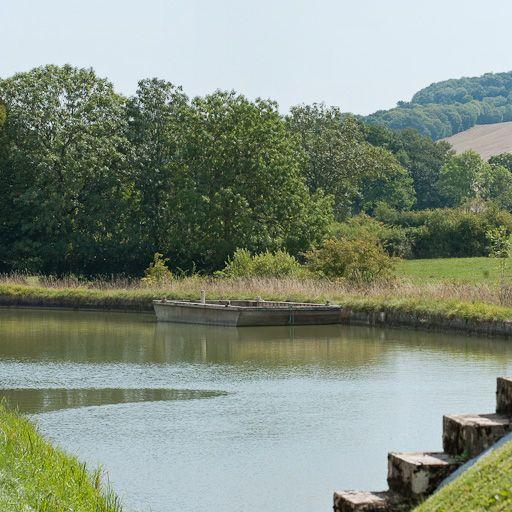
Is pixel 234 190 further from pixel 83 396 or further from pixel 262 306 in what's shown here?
pixel 83 396

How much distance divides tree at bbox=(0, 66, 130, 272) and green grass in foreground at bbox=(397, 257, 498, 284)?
44.4 feet

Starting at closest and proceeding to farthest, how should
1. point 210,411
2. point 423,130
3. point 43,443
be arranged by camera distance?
point 43,443, point 210,411, point 423,130

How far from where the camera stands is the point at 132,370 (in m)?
23.2

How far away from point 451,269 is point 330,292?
15013 mm

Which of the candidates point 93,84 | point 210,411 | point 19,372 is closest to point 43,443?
point 210,411

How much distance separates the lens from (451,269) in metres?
50.1

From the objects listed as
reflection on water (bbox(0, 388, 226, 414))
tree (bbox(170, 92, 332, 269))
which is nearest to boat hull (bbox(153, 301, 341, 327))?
reflection on water (bbox(0, 388, 226, 414))

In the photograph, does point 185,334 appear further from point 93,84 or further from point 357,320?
point 93,84

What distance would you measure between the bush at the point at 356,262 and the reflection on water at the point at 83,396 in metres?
18.5

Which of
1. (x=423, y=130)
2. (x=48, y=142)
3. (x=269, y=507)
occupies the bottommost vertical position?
(x=269, y=507)

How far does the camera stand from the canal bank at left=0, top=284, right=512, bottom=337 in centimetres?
2875

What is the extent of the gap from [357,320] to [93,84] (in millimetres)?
26352

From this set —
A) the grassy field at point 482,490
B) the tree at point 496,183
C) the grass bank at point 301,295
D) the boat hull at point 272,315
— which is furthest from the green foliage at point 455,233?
the grassy field at point 482,490

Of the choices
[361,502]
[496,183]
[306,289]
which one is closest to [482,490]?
[361,502]
